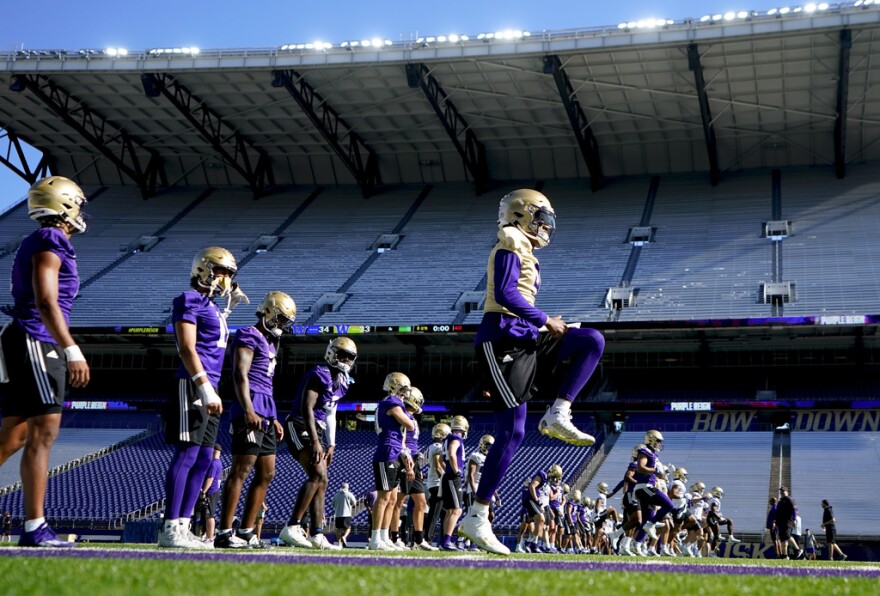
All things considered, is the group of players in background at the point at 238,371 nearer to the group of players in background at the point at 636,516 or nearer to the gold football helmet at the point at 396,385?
the gold football helmet at the point at 396,385

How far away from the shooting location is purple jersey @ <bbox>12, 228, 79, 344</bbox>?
5795 millimetres

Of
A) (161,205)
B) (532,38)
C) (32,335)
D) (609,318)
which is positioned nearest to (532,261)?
(32,335)

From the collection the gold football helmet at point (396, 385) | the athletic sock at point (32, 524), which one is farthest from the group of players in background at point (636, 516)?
the athletic sock at point (32, 524)

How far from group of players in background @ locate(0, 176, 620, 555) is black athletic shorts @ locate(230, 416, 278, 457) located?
0.01m

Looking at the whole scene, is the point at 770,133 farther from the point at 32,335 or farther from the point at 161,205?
the point at 32,335

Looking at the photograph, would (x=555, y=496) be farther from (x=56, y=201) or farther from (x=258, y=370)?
(x=56, y=201)

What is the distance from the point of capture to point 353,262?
137 feet

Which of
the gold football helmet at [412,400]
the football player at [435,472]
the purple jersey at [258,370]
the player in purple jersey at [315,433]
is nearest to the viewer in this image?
the purple jersey at [258,370]

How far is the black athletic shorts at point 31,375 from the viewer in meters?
5.54

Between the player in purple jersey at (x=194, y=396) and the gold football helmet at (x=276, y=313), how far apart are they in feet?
3.18

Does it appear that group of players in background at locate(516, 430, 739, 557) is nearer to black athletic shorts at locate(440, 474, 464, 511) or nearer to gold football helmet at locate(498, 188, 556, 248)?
black athletic shorts at locate(440, 474, 464, 511)

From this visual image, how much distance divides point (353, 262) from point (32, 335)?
3616 centimetres

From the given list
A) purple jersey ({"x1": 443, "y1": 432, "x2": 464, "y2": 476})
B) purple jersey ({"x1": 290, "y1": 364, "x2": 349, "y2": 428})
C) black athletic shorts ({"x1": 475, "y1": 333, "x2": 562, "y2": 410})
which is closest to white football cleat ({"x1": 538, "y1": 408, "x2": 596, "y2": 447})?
black athletic shorts ({"x1": 475, "y1": 333, "x2": 562, "y2": 410})

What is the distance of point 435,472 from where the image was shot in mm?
14047
